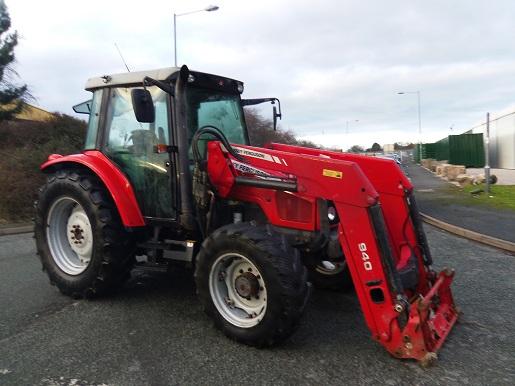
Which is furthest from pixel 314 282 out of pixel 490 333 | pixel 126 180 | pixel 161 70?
pixel 161 70

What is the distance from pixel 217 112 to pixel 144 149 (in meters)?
0.86

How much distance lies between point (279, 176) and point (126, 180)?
1692 millimetres

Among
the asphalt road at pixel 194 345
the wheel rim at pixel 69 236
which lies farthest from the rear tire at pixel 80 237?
the asphalt road at pixel 194 345

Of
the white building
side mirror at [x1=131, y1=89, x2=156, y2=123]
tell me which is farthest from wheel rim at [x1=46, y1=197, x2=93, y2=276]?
the white building

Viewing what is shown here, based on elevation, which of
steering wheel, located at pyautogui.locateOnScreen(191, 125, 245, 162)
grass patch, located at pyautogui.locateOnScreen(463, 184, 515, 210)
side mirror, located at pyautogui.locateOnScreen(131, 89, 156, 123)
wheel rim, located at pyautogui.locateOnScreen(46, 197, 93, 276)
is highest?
side mirror, located at pyautogui.locateOnScreen(131, 89, 156, 123)

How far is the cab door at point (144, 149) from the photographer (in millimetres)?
4738

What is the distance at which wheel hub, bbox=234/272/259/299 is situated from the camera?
3.97m

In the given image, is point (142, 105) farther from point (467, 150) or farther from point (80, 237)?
point (467, 150)

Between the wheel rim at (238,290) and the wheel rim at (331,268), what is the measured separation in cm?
126

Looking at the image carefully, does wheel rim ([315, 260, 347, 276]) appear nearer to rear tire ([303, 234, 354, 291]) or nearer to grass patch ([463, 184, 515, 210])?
rear tire ([303, 234, 354, 291])

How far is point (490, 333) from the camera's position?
422 centimetres

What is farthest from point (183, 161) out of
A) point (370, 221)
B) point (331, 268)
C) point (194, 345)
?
point (331, 268)

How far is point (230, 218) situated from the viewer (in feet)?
15.5

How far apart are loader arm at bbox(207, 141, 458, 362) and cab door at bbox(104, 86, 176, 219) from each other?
608 mm
